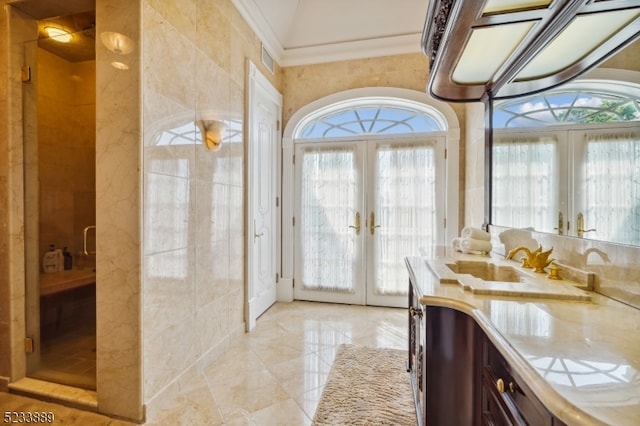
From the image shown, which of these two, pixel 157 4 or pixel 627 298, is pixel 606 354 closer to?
pixel 627 298

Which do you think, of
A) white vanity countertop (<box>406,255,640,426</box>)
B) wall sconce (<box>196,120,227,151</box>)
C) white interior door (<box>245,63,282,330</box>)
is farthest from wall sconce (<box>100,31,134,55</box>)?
white vanity countertop (<box>406,255,640,426</box>)

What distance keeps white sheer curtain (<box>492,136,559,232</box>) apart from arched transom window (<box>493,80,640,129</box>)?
12cm

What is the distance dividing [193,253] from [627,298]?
225cm

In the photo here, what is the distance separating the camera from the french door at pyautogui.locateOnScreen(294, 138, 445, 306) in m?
3.48

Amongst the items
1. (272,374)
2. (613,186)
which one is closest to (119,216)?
(272,374)

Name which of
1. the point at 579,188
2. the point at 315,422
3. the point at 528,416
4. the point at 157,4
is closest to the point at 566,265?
the point at 579,188

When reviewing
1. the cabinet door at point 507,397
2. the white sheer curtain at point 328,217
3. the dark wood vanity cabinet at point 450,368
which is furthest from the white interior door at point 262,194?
the cabinet door at point 507,397

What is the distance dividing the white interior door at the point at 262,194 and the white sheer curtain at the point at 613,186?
2443mm

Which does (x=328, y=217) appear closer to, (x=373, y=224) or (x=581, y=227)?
(x=373, y=224)

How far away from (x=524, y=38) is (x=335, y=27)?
2337 mm

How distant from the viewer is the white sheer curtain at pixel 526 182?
155 cm

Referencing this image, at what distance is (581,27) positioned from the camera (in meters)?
1.33

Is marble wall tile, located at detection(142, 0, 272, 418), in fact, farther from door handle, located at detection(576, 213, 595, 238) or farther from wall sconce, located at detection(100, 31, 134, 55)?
door handle, located at detection(576, 213, 595, 238)

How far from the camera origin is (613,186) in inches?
44.4
